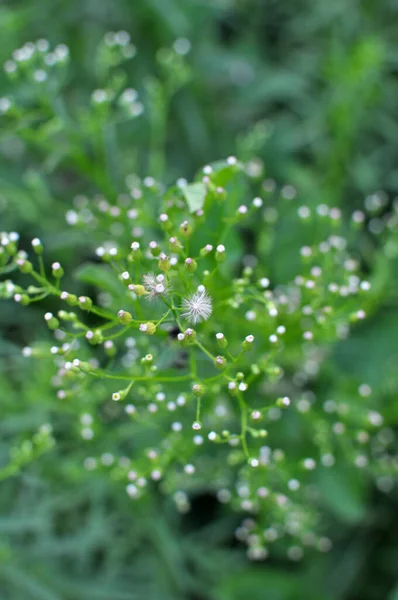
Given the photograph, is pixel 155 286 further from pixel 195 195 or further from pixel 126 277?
pixel 195 195

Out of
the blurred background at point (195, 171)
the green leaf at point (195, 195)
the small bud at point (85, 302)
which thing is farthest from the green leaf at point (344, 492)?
the small bud at point (85, 302)

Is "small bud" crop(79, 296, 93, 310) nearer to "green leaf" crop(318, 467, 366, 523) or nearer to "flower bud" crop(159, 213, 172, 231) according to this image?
"flower bud" crop(159, 213, 172, 231)

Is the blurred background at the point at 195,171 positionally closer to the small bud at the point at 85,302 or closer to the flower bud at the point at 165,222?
the flower bud at the point at 165,222

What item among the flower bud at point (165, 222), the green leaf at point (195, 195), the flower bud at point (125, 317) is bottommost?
the flower bud at point (125, 317)

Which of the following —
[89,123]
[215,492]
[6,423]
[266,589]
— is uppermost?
[89,123]

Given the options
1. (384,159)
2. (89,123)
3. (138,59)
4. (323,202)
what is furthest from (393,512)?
(138,59)

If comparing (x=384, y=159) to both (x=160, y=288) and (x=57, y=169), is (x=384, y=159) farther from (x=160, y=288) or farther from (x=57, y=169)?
(x=160, y=288)

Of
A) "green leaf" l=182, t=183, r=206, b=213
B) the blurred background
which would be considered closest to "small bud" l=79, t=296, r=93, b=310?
"green leaf" l=182, t=183, r=206, b=213
